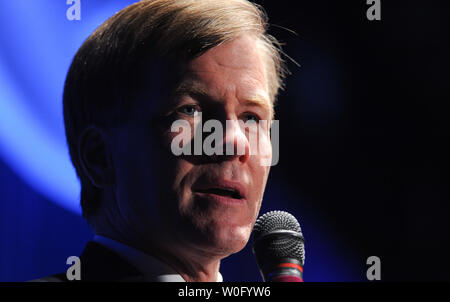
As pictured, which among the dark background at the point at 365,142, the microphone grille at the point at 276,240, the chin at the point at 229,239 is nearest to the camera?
the chin at the point at 229,239

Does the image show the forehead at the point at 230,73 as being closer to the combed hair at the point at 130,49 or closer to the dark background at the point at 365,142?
the combed hair at the point at 130,49

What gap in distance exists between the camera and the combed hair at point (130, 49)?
1.49 metres

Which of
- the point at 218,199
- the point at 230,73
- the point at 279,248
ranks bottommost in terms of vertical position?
the point at 279,248

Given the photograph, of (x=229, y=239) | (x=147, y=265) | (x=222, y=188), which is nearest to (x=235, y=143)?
(x=222, y=188)

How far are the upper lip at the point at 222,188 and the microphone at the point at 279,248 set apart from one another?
177 millimetres

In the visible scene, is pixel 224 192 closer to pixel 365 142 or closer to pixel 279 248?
pixel 279 248

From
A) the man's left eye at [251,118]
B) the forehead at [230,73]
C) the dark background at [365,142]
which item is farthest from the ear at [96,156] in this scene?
the dark background at [365,142]

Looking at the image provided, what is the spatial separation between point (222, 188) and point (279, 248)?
246mm

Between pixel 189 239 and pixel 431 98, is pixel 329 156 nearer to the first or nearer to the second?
pixel 431 98

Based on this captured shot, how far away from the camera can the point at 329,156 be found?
226 cm

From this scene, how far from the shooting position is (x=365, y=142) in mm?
2238

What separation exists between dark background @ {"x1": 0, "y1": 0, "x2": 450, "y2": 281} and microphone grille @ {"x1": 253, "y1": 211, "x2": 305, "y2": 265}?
0.60 metres

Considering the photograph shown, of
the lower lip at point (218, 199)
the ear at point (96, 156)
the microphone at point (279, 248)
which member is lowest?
the microphone at point (279, 248)
